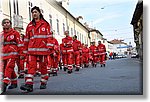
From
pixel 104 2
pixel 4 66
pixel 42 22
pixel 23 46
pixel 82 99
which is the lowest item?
pixel 82 99

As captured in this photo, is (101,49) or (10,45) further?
(101,49)

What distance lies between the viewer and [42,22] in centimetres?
420

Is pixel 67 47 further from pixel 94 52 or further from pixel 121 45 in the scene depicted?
pixel 94 52

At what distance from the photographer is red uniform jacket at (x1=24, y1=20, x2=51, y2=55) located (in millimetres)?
4156

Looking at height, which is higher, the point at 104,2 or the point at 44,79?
the point at 104,2

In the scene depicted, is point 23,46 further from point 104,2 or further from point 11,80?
point 104,2

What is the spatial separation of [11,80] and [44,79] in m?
0.57

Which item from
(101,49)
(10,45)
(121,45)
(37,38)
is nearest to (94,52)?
(101,49)

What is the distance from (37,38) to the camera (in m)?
4.18

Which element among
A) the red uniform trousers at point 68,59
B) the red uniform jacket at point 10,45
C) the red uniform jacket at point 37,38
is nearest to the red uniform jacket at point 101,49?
the red uniform trousers at point 68,59

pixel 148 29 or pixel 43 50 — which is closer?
pixel 148 29

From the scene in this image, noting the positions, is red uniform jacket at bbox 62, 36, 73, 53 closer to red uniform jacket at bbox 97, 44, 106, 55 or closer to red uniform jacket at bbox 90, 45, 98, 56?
red uniform jacket at bbox 97, 44, 106, 55

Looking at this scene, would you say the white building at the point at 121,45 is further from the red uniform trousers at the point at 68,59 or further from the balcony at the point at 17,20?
the balcony at the point at 17,20

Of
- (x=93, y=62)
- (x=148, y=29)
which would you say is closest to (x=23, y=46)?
(x=148, y=29)
